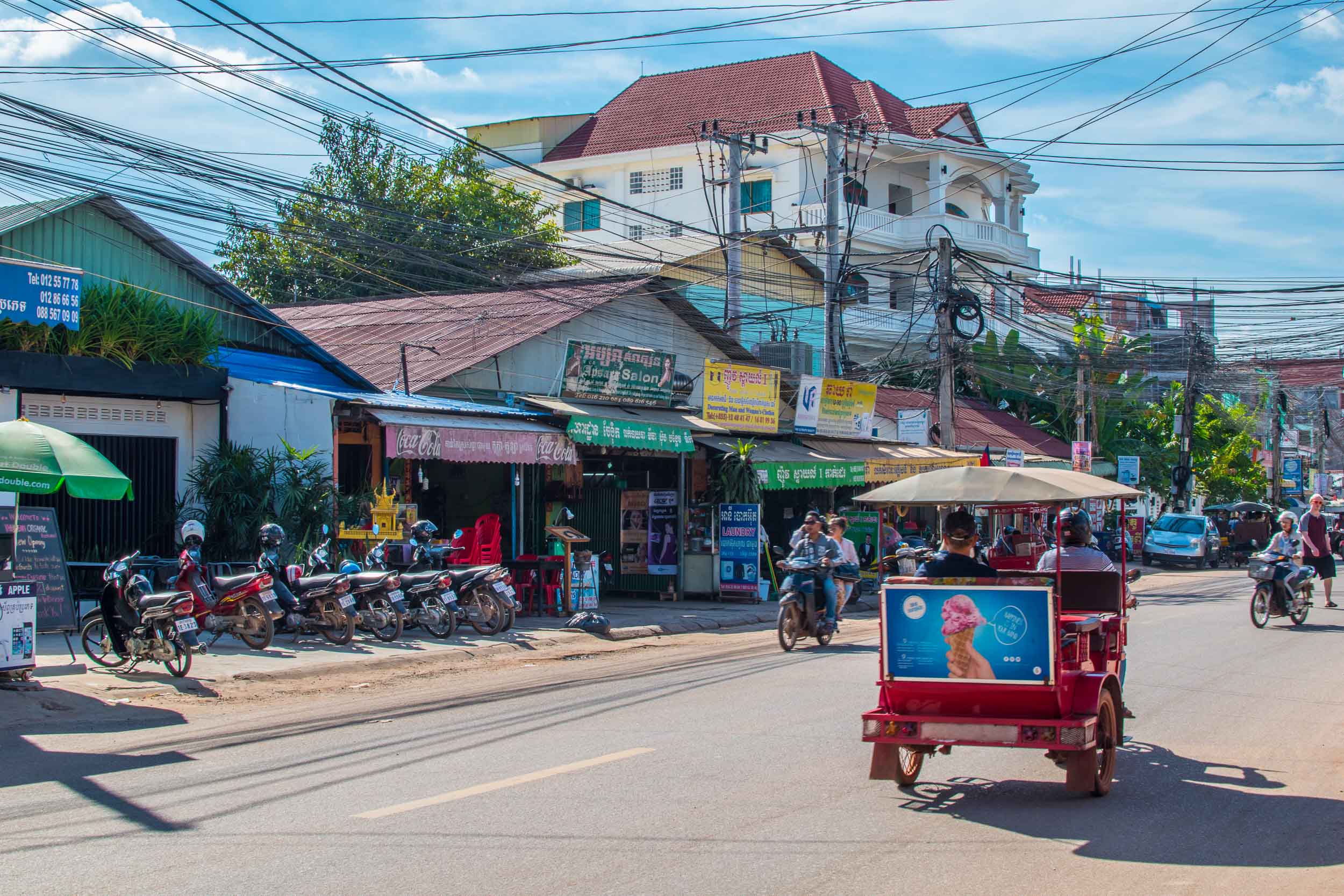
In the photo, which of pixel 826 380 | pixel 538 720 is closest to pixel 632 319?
pixel 826 380

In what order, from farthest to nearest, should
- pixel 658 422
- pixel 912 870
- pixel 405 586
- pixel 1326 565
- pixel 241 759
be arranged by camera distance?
1. pixel 658 422
2. pixel 1326 565
3. pixel 405 586
4. pixel 241 759
5. pixel 912 870

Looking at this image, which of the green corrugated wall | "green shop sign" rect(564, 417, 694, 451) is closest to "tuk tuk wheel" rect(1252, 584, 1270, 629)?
"green shop sign" rect(564, 417, 694, 451)

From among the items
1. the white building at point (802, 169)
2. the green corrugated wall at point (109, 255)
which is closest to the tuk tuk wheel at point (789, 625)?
the green corrugated wall at point (109, 255)

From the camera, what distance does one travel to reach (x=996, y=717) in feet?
23.5

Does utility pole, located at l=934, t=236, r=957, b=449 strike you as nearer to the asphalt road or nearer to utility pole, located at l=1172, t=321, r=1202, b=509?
the asphalt road

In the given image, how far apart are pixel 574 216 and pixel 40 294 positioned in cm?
3776

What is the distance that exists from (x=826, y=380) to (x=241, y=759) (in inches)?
764

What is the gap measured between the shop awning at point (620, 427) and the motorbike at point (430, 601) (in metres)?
4.46

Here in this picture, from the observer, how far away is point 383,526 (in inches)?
655

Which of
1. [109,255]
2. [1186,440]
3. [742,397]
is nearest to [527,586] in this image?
[742,397]

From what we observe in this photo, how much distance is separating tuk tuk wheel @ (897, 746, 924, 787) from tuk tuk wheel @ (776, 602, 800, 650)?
7759 millimetres

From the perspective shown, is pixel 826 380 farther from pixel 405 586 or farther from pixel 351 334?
pixel 405 586

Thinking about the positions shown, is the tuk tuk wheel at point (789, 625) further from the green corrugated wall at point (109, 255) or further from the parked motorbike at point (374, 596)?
the green corrugated wall at point (109, 255)

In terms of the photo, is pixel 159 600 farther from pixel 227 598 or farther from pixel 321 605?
pixel 321 605
